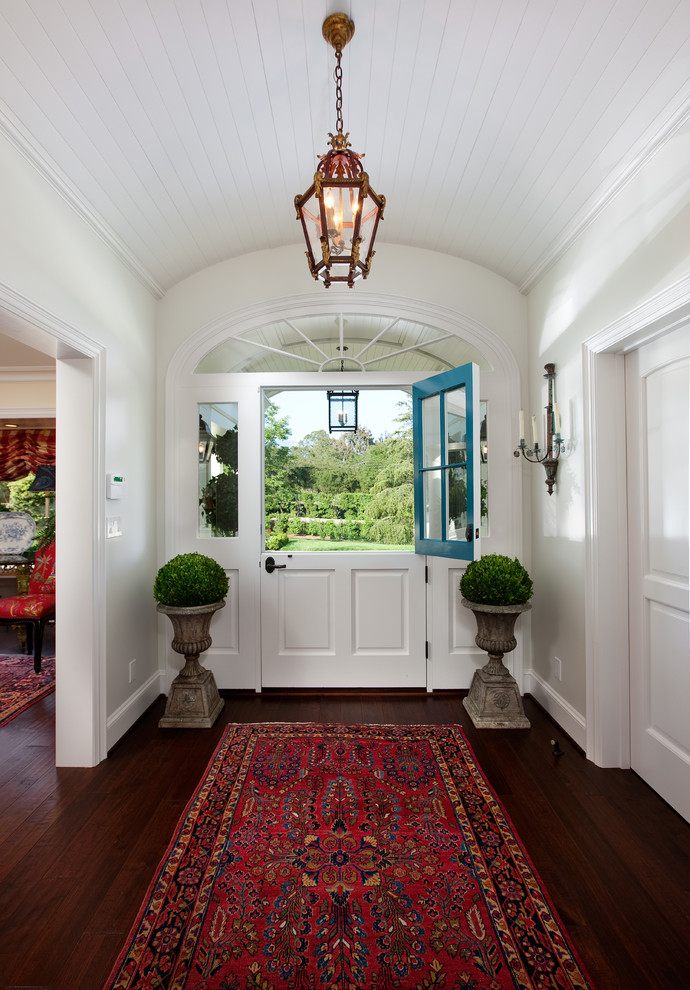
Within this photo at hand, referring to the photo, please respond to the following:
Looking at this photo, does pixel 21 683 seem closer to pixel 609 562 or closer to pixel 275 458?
pixel 275 458

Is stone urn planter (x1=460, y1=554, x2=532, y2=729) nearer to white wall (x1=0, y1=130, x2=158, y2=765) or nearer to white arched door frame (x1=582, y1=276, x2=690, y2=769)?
white arched door frame (x1=582, y1=276, x2=690, y2=769)

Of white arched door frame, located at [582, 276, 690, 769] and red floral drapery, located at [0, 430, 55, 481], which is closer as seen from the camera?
white arched door frame, located at [582, 276, 690, 769]

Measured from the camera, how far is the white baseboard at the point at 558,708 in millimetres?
2794

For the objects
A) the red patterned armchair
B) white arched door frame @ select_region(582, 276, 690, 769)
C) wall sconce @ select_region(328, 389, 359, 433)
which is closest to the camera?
white arched door frame @ select_region(582, 276, 690, 769)

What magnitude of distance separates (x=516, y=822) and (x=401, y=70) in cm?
317

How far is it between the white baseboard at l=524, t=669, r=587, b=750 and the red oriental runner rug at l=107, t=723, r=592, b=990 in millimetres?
647

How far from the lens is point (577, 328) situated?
9.31ft

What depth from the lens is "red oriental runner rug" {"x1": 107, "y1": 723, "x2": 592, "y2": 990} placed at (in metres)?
1.49

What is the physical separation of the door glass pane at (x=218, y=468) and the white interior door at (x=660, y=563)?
2500 millimetres

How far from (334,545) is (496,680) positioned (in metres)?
1.42

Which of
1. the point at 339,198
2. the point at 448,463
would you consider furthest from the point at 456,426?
the point at 339,198

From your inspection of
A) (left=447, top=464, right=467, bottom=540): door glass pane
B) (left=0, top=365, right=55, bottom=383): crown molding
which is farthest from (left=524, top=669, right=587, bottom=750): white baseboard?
(left=0, top=365, right=55, bottom=383): crown molding

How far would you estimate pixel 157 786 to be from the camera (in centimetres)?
247

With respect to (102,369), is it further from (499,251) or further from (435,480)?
(499,251)
